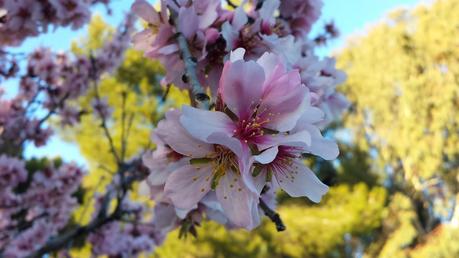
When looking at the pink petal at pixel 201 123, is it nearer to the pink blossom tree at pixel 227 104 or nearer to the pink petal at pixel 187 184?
the pink blossom tree at pixel 227 104

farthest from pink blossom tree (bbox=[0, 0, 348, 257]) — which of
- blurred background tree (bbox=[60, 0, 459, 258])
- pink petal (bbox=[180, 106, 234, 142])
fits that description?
blurred background tree (bbox=[60, 0, 459, 258])

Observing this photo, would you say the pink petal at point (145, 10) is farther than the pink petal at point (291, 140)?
Yes

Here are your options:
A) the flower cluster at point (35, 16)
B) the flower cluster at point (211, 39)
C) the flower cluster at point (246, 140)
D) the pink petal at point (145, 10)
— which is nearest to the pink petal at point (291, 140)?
the flower cluster at point (246, 140)

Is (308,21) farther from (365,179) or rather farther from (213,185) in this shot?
(365,179)

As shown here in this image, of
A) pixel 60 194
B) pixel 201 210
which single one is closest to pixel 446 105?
pixel 60 194

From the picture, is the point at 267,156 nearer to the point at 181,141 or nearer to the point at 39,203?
the point at 181,141

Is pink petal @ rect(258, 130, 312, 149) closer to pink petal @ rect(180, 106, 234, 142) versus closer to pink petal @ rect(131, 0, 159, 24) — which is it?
pink petal @ rect(180, 106, 234, 142)
